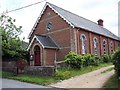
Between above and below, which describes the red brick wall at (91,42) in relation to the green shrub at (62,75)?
above

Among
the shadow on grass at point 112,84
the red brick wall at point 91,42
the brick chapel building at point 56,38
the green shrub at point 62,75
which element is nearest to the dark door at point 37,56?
the brick chapel building at point 56,38

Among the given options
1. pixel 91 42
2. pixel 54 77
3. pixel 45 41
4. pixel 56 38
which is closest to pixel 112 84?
pixel 54 77

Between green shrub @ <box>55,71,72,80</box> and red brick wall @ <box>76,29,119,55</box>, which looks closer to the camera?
green shrub @ <box>55,71,72,80</box>

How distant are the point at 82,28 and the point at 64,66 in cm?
893

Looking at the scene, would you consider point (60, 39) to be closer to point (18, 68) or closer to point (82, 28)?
point (82, 28)

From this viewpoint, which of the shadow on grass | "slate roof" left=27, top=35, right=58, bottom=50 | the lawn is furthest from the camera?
"slate roof" left=27, top=35, right=58, bottom=50

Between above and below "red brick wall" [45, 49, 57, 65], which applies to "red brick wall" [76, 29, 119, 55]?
above

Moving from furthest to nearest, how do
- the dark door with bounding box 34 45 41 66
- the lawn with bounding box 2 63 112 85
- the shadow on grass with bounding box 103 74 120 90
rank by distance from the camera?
the dark door with bounding box 34 45 41 66, the lawn with bounding box 2 63 112 85, the shadow on grass with bounding box 103 74 120 90

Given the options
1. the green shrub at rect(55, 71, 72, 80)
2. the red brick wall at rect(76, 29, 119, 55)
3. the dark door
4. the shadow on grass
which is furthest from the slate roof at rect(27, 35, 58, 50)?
the shadow on grass

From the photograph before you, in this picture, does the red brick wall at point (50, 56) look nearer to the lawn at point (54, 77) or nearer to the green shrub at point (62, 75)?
the lawn at point (54, 77)

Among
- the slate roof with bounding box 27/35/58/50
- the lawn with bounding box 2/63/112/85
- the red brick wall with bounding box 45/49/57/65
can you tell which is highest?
the slate roof with bounding box 27/35/58/50

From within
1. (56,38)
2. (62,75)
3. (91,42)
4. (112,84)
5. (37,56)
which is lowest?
(112,84)

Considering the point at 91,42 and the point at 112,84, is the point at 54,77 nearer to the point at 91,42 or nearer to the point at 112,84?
the point at 112,84

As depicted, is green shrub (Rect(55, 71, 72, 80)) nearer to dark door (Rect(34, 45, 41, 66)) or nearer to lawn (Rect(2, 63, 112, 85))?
lawn (Rect(2, 63, 112, 85))
